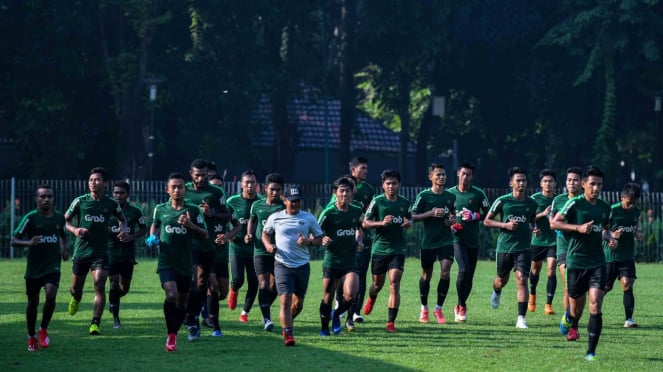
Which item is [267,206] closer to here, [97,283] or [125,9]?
[97,283]

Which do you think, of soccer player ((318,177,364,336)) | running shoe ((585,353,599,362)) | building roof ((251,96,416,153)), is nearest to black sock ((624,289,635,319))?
running shoe ((585,353,599,362))

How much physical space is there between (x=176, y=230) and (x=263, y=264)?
2.35 meters

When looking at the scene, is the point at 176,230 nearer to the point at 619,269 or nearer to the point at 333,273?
the point at 333,273

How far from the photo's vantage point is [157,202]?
39.2 metres

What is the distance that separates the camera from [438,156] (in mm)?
74812

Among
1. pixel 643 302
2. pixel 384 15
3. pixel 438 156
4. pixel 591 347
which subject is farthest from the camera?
→ pixel 438 156

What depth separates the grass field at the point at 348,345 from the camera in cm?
1527

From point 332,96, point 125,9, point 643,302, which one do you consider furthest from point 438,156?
point 643,302

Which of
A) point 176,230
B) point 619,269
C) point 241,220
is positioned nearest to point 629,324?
point 619,269

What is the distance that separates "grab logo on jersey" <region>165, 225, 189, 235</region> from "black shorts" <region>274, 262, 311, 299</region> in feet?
4.14

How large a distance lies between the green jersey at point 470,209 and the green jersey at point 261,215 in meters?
3.16

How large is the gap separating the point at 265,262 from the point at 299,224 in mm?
1953

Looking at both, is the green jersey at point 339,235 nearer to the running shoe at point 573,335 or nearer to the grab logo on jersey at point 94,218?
the grab logo on jersey at point 94,218

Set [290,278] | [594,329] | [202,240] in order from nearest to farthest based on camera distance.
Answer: [594,329] → [290,278] → [202,240]
